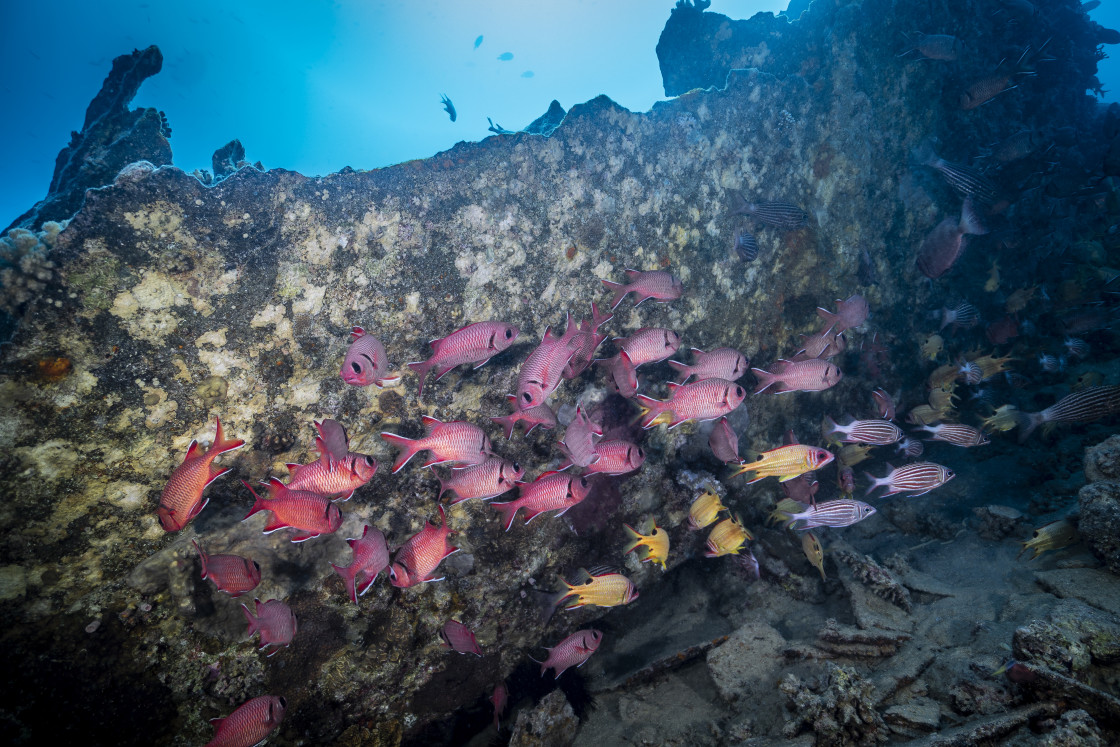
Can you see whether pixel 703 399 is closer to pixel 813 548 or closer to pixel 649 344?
pixel 649 344

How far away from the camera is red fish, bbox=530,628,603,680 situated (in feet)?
12.4

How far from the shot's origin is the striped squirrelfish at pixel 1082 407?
5191 millimetres

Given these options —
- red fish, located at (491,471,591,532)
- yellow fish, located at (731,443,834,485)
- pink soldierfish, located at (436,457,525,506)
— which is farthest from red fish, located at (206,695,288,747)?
yellow fish, located at (731,443,834,485)

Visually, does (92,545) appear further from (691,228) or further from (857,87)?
(857,87)

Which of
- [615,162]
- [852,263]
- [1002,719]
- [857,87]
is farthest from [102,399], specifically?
[857,87]

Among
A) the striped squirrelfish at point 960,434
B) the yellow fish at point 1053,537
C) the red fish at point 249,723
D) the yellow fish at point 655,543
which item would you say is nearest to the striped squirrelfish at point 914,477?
the yellow fish at point 1053,537

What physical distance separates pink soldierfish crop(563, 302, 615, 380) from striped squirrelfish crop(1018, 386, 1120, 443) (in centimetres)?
641

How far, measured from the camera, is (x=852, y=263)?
6324mm

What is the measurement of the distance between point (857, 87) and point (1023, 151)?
398cm

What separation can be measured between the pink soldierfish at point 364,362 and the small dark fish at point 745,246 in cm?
420

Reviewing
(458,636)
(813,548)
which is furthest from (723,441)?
(458,636)

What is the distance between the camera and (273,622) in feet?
9.73

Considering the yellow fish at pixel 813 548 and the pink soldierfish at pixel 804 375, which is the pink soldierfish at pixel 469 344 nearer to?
the pink soldierfish at pixel 804 375

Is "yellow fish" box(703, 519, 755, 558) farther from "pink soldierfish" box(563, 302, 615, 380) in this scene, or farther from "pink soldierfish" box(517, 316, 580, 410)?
"pink soldierfish" box(517, 316, 580, 410)
